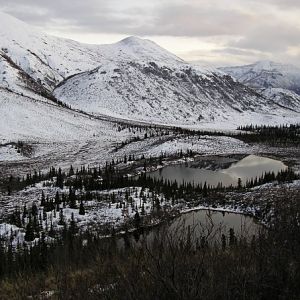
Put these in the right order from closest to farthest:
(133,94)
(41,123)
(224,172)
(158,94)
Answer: (224,172) → (41,123) → (133,94) → (158,94)

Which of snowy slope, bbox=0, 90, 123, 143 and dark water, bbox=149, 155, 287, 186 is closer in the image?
dark water, bbox=149, 155, 287, 186

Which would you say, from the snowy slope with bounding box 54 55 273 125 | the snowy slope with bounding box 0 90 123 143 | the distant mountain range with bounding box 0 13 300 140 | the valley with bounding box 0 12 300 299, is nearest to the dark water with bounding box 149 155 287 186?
the valley with bounding box 0 12 300 299

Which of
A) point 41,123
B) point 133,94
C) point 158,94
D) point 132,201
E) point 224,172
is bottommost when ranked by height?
point 132,201

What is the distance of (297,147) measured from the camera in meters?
61.6

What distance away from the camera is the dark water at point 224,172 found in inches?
1586

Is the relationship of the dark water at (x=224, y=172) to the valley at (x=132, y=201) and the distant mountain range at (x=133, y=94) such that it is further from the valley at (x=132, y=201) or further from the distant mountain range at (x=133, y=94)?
the distant mountain range at (x=133, y=94)

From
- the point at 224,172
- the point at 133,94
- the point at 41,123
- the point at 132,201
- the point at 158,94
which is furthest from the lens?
the point at 158,94

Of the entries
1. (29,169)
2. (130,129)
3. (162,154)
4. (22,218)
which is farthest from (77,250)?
(130,129)

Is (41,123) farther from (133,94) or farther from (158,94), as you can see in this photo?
(158,94)

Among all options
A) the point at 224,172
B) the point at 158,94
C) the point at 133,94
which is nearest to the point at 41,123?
the point at 224,172

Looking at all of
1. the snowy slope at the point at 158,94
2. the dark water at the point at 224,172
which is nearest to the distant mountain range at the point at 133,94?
the snowy slope at the point at 158,94

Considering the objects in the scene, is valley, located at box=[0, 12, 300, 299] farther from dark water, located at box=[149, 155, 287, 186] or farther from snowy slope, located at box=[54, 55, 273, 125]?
snowy slope, located at box=[54, 55, 273, 125]

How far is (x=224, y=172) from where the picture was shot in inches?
1742

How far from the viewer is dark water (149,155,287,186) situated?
40.3 metres
